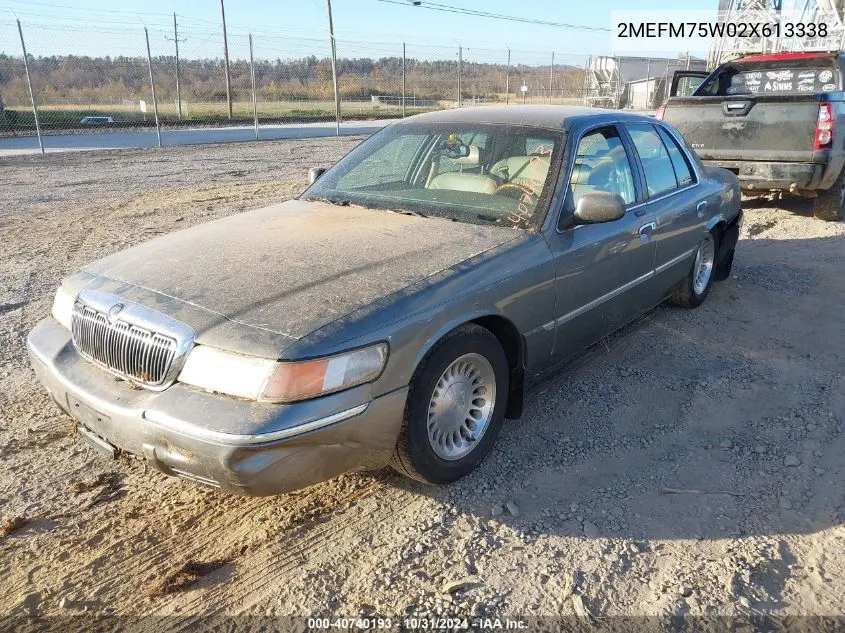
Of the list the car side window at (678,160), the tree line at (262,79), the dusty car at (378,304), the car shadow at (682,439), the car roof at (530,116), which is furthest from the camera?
the tree line at (262,79)

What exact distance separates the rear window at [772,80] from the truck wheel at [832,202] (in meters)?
1.29

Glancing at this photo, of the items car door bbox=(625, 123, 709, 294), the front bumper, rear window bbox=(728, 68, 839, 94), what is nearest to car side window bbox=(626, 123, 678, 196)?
car door bbox=(625, 123, 709, 294)

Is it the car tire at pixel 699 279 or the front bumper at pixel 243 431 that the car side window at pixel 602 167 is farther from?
the front bumper at pixel 243 431

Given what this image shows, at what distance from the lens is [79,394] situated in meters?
2.72

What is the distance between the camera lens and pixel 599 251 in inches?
146

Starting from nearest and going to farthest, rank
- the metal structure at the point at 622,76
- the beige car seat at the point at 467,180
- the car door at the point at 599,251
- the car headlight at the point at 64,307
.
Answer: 1. the car headlight at the point at 64,307
2. the car door at the point at 599,251
3. the beige car seat at the point at 467,180
4. the metal structure at the point at 622,76

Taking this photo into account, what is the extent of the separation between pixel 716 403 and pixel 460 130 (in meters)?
2.18

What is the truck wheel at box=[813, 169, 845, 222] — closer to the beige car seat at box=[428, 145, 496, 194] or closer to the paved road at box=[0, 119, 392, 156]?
the beige car seat at box=[428, 145, 496, 194]

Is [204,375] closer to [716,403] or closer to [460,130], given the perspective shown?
[460,130]

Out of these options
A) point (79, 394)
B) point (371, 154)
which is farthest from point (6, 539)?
point (371, 154)

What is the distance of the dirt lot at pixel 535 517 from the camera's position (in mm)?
2482

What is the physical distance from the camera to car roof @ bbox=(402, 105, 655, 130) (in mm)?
3891

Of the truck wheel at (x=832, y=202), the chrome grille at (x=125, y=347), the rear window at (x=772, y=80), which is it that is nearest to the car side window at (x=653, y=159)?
the chrome grille at (x=125, y=347)

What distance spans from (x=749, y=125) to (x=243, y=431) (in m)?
7.60
